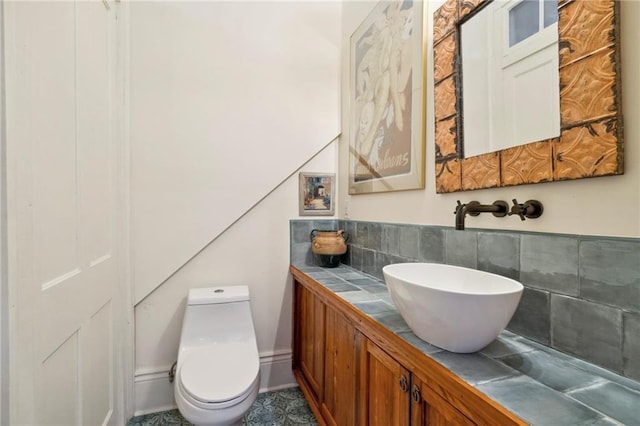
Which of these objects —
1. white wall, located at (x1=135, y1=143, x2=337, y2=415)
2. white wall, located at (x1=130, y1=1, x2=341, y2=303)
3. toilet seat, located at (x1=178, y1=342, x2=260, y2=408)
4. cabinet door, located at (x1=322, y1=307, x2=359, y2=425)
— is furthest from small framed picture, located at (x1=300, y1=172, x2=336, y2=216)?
toilet seat, located at (x1=178, y1=342, x2=260, y2=408)

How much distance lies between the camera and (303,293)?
2008 mm

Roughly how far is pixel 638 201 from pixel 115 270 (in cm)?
213

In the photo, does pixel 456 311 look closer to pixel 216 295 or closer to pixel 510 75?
pixel 510 75

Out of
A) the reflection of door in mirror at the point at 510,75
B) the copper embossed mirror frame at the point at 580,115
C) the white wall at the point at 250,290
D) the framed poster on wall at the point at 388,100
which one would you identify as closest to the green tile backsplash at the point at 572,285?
the copper embossed mirror frame at the point at 580,115

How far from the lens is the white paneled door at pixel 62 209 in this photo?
0.81 m

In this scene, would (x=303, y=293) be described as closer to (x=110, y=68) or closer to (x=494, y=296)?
(x=494, y=296)

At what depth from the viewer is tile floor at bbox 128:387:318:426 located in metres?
1.78

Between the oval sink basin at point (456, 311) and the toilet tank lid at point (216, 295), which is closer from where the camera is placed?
the oval sink basin at point (456, 311)

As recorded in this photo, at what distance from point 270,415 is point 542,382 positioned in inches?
64.3

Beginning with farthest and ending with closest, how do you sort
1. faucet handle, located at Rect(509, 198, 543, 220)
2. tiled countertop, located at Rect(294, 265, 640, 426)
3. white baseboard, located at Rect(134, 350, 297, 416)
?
1. white baseboard, located at Rect(134, 350, 297, 416)
2. faucet handle, located at Rect(509, 198, 543, 220)
3. tiled countertop, located at Rect(294, 265, 640, 426)

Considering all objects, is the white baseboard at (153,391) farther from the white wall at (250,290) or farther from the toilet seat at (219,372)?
the toilet seat at (219,372)

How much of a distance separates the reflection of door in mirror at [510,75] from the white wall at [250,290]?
1259 millimetres

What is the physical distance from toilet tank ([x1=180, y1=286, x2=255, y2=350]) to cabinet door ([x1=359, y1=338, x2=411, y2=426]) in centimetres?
90

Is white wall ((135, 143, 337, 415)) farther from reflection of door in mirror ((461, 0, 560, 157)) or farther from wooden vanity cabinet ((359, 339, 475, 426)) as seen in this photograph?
reflection of door in mirror ((461, 0, 560, 157))
